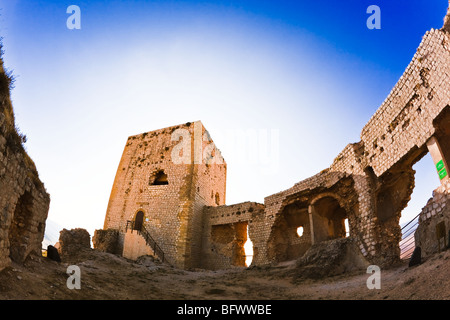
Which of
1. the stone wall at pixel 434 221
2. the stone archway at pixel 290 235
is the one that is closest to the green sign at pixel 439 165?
the stone wall at pixel 434 221

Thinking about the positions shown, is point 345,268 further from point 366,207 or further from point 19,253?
point 19,253

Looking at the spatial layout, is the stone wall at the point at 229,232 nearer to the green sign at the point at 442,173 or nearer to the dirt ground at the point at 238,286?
the dirt ground at the point at 238,286

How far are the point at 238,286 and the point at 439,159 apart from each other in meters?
7.25

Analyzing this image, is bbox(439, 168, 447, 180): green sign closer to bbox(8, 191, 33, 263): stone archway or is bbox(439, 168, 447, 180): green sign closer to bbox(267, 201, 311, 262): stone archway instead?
bbox(267, 201, 311, 262): stone archway

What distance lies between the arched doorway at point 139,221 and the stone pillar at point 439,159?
17.6m

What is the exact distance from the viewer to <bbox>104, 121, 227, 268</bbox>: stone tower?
18.5 metres

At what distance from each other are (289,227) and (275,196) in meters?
2.20

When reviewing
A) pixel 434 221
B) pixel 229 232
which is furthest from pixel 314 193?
pixel 229 232

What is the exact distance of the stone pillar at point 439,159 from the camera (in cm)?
Result: 705

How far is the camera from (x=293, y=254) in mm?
15883

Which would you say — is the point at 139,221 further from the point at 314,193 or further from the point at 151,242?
the point at 314,193

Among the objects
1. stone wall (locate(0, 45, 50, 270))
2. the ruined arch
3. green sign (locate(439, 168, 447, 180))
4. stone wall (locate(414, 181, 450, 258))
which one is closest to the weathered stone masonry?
green sign (locate(439, 168, 447, 180))

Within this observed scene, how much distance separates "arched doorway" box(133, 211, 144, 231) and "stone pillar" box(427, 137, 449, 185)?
57.6 feet
